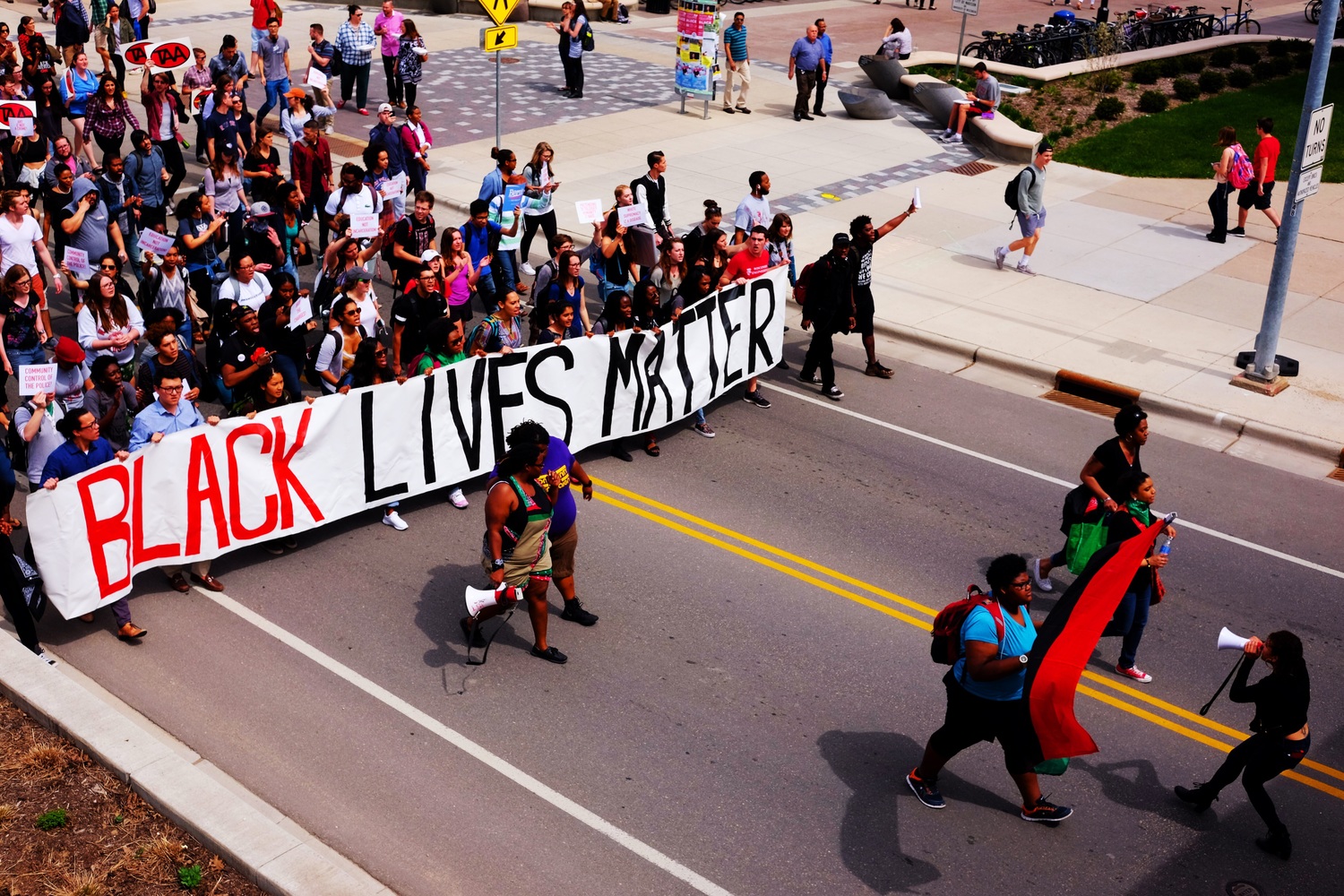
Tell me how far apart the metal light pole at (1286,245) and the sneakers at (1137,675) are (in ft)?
21.4

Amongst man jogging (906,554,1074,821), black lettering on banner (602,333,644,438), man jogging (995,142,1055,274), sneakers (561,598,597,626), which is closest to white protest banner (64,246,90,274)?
black lettering on banner (602,333,644,438)

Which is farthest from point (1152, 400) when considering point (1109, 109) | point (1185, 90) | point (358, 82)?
point (358, 82)

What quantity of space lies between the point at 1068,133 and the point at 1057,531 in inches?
620

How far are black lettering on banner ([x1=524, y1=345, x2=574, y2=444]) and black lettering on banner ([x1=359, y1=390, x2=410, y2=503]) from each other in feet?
4.73

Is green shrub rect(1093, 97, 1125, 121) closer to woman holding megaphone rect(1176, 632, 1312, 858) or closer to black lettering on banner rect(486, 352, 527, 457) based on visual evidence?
black lettering on banner rect(486, 352, 527, 457)

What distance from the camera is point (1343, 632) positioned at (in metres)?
9.82

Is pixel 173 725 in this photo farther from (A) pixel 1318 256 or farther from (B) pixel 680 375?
(A) pixel 1318 256

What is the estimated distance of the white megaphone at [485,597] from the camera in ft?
27.6

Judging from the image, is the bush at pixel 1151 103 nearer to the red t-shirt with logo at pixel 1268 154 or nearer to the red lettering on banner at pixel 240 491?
the red t-shirt with logo at pixel 1268 154

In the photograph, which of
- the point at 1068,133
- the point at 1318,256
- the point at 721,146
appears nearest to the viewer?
the point at 1318,256

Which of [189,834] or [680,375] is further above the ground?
[680,375]

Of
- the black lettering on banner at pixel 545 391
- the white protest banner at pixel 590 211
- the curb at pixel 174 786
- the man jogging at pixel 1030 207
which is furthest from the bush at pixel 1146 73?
the curb at pixel 174 786

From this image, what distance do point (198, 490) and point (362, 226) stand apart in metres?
4.69

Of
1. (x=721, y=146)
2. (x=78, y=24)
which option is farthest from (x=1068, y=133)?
(x=78, y=24)
